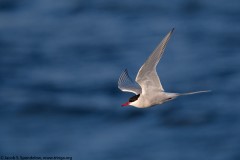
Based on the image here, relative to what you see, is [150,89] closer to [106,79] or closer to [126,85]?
[126,85]

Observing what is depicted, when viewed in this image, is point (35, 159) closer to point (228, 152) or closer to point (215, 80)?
point (228, 152)

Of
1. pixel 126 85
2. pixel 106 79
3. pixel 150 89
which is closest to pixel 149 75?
pixel 150 89

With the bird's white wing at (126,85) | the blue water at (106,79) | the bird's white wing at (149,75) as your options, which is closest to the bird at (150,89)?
the bird's white wing at (149,75)

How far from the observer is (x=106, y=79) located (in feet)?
57.6

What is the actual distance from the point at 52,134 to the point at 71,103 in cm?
119

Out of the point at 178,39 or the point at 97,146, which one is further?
the point at 178,39

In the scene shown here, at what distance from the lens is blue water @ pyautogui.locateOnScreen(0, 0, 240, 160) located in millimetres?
16438

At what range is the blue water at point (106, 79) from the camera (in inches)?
647

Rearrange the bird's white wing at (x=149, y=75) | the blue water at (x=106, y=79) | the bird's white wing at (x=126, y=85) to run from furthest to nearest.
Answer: the blue water at (x=106, y=79) < the bird's white wing at (x=126, y=85) < the bird's white wing at (x=149, y=75)

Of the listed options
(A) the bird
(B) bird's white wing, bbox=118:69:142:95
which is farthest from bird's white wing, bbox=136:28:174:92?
(B) bird's white wing, bbox=118:69:142:95

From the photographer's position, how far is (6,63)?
1981 cm

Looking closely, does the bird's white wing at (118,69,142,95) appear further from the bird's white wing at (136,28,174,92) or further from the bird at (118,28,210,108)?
the bird's white wing at (136,28,174,92)

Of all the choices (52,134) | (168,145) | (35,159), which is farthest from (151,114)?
(35,159)

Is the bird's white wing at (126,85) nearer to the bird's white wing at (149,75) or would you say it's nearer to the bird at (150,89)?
the bird at (150,89)
